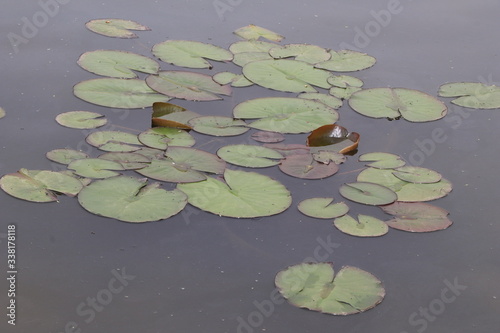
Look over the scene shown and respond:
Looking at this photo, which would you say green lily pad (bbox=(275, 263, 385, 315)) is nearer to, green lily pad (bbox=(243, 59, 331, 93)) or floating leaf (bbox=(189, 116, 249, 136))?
floating leaf (bbox=(189, 116, 249, 136))

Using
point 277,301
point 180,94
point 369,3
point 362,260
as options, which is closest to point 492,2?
point 369,3

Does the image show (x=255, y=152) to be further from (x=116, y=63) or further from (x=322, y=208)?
(x=116, y=63)

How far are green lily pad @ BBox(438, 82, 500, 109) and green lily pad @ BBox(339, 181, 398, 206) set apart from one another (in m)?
1.08

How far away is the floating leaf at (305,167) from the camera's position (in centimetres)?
324

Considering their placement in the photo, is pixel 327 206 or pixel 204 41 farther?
pixel 204 41

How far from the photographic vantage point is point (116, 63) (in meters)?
4.02

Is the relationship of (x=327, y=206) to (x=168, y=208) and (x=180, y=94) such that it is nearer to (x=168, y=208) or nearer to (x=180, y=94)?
(x=168, y=208)

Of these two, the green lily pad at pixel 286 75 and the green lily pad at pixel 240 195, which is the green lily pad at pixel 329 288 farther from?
the green lily pad at pixel 286 75

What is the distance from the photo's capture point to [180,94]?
3.76m

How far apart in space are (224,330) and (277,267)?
15.3 inches

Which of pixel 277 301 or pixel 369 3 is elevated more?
pixel 369 3

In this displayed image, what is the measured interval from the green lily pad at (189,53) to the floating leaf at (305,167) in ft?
3.39

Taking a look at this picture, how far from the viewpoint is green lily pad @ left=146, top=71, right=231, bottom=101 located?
12.3 ft

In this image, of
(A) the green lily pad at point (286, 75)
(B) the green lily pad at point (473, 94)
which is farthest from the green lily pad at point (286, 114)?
(B) the green lily pad at point (473, 94)
